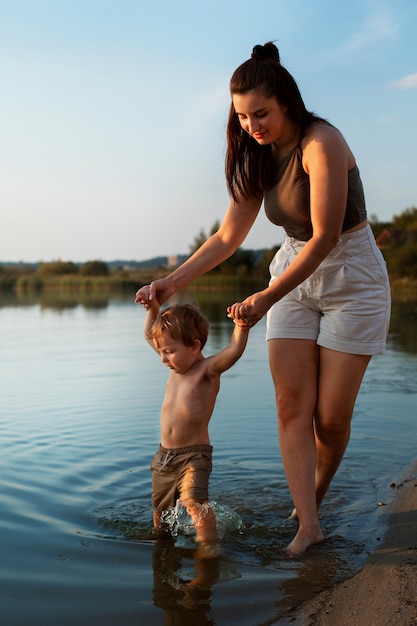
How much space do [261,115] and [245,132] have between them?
27 centimetres

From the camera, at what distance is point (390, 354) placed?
1106 centimetres

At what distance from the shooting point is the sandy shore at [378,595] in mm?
2512

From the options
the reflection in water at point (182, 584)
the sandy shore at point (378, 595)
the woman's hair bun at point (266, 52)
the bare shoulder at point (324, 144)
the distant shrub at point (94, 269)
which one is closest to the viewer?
the sandy shore at point (378, 595)

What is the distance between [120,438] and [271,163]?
296cm

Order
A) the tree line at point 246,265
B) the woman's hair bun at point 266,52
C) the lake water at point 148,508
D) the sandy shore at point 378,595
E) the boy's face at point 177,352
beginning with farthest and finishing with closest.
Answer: the tree line at point 246,265
the boy's face at point 177,352
the woman's hair bun at point 266,52
the lake water at point 148,508
the sandy shore at point 378,595

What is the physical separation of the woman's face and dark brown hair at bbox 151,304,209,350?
85 centimetres

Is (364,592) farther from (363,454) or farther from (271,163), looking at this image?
(363,454)

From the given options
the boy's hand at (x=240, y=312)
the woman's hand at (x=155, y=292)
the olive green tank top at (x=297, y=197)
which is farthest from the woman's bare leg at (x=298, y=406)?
the woman's hand at (x=155, y=292)

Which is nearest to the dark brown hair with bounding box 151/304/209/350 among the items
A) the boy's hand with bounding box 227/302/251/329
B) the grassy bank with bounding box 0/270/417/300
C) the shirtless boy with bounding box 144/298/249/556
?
the shirtless boy with bounding box 144/298/249/556

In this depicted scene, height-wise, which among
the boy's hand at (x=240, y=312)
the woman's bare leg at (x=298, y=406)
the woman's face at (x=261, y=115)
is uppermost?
the woman's face at (x=261, y=115)

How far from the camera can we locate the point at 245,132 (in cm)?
353

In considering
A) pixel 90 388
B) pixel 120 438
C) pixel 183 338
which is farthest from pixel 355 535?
pixel 90 388

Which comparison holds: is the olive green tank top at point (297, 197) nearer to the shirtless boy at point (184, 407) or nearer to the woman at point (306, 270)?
the woman at point (306, 270)

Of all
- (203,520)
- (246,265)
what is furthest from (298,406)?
(246,265)
